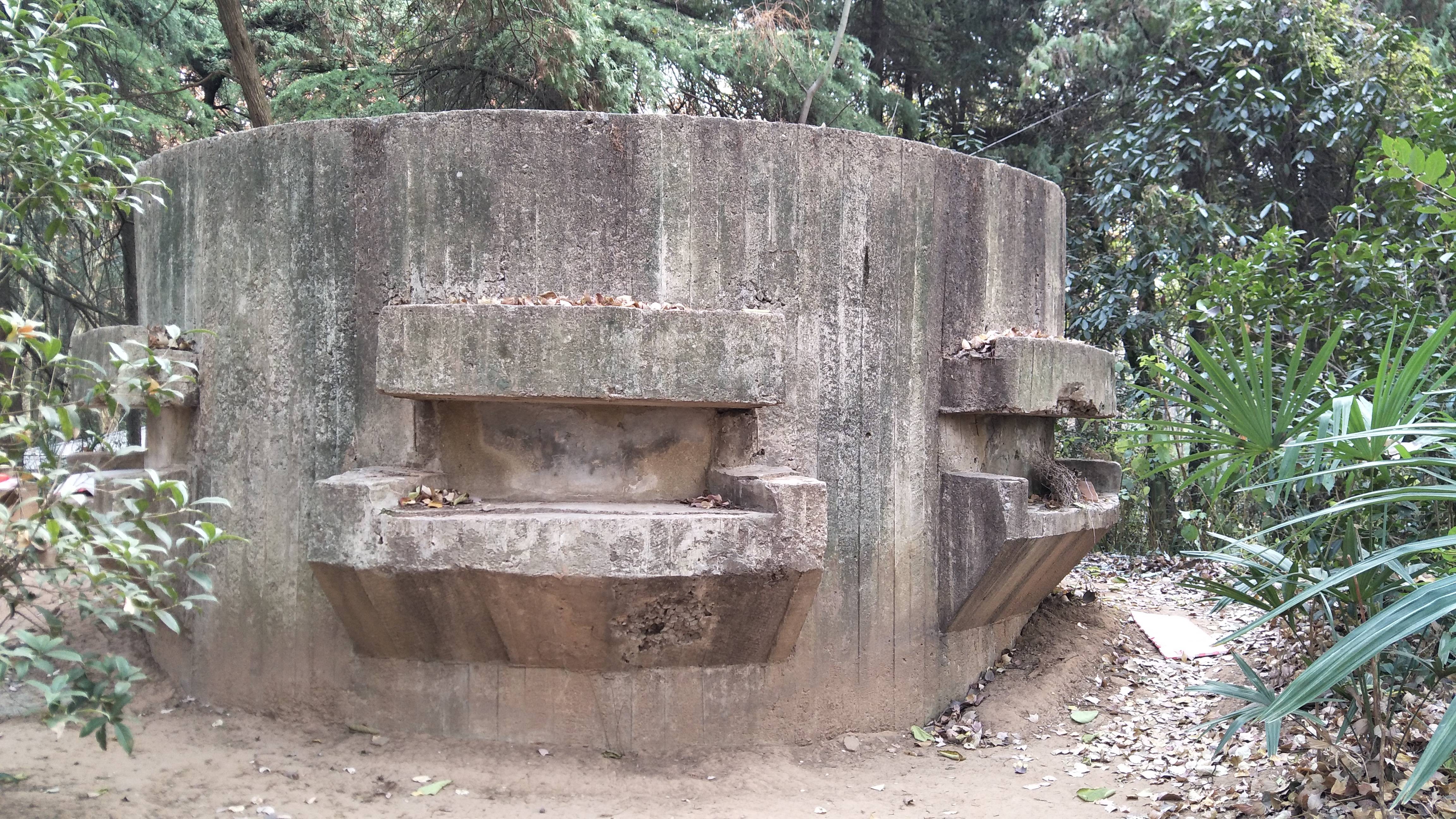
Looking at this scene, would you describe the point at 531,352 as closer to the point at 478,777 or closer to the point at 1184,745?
the point at 478,777

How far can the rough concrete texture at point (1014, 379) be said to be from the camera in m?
5.41

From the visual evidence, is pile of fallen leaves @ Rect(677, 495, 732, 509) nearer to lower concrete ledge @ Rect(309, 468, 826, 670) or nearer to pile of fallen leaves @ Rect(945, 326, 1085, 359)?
lower concrete ledge @ Rect(309, 468, 826, 670)

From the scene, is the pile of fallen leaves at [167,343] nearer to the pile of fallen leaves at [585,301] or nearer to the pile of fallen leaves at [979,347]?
the pile of fallen leaves at [585,301]

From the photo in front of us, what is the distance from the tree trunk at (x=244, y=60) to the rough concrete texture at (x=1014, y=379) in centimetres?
657

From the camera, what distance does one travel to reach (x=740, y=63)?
36.4ft

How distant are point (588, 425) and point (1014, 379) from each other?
6.96 ft

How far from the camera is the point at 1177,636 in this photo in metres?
6.70

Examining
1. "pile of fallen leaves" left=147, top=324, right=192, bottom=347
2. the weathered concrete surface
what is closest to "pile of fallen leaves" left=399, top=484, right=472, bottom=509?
the weathered concrete surface

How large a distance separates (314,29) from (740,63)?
4.31 meters

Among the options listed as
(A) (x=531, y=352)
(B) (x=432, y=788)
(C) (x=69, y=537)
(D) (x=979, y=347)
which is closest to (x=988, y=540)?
(D) (x=979, y=347)

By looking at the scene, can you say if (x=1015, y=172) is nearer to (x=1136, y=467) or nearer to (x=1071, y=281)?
(x=1136, y=467)

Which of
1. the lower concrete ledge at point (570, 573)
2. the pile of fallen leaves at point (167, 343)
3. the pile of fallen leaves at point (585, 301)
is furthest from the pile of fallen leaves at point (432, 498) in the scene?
the pile of fallen leaves at point (167, 343)

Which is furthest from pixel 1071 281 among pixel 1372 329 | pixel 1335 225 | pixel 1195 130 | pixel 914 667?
pixel 914 667

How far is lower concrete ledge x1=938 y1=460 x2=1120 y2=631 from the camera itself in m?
5.31
